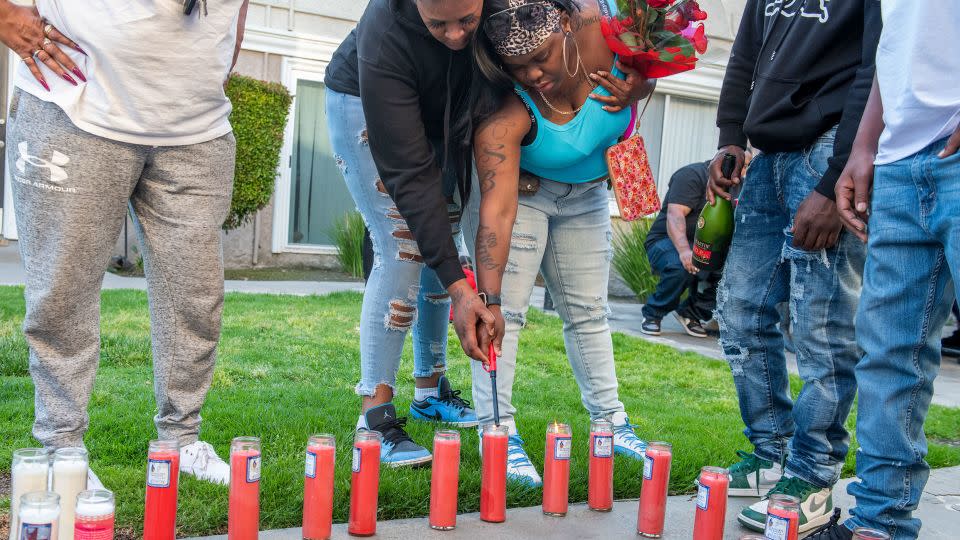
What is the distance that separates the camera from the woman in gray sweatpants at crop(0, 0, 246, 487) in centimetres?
269

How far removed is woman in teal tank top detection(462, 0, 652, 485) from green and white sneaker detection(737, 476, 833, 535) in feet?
2.02

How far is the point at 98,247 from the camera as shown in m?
2.79

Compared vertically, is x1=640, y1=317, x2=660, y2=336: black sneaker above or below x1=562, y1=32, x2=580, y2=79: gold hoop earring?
below

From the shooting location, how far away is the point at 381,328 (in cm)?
337

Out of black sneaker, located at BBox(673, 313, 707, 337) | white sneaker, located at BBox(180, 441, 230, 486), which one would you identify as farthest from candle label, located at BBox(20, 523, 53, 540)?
black sneaker, located at BBox(673, 313, 707, 337)

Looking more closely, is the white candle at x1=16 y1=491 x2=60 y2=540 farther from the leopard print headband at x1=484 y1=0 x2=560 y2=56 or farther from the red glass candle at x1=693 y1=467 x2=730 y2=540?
the leopard print headband at x1=484 y1=0 x2=560 y2=56

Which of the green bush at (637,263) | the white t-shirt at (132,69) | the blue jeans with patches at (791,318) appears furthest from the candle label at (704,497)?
the green bush at (637,263)

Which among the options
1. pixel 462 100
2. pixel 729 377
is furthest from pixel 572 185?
pixel 729 377

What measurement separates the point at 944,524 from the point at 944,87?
162 cm

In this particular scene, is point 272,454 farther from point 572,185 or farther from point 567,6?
point 567,6

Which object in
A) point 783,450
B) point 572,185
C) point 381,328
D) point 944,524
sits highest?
point 572,185

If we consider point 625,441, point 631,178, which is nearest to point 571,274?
point 631,178

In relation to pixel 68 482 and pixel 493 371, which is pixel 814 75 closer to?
pixel 493 371

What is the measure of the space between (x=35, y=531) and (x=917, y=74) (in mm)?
2309
